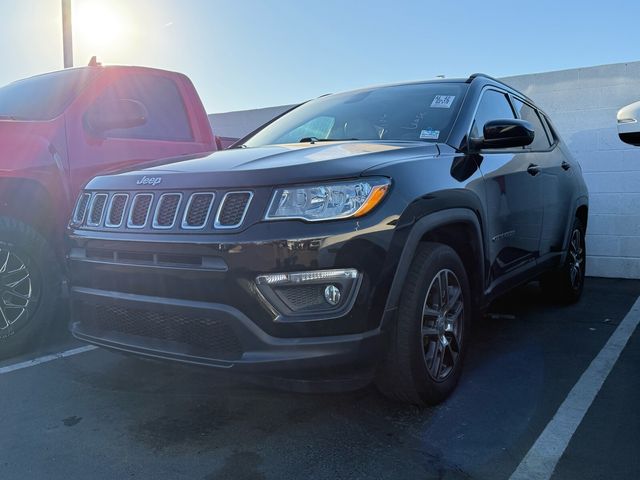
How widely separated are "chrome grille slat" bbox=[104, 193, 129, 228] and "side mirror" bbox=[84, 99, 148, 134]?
1.49 meters

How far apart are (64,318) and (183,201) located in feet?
9.74

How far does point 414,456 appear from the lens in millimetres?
2662

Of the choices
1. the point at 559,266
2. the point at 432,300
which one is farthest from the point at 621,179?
the point at 432,300

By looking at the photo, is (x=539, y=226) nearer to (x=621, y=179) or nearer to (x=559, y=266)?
(x=559, y=266)

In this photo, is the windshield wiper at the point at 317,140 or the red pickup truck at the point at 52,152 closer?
the windshield wiper at the point at 317,140

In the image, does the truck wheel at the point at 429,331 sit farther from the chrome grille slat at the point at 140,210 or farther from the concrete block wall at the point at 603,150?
the concrete block wall at the point at 603,150

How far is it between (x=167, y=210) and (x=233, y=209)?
0.36 meters

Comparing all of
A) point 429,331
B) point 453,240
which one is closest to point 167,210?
point 429,331

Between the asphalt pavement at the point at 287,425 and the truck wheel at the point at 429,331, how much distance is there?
0.57ft

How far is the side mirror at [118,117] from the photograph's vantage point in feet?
14.3

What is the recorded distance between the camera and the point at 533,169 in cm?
438

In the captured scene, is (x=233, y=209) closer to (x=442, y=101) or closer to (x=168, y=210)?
(x=168, y=210)

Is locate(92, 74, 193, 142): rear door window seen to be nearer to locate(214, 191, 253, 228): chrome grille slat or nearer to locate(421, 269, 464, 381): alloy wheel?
locate(214, 191, 253, 228): chrome grille slat

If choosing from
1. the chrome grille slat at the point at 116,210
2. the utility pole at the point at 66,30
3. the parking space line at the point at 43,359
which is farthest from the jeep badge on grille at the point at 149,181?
the utility pole at the point at 66,30
